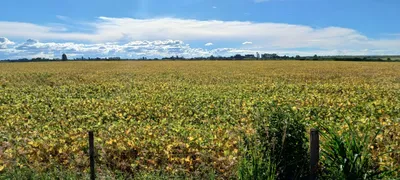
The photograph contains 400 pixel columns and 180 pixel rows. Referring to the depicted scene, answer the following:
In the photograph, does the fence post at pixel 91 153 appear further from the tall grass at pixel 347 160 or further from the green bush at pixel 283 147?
the tall grass at pixel 347 160

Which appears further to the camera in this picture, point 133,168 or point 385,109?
point 385,109

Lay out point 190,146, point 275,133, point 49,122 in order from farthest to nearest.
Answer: point 49,122 → point 190,146 → point 275,133

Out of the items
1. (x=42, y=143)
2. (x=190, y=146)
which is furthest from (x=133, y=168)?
(x=42, y=143)

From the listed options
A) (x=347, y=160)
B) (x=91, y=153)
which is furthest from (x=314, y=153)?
(x=91, y=153)

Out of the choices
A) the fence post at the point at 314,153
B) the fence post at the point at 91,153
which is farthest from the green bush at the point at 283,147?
the fence post at the point at 91,153

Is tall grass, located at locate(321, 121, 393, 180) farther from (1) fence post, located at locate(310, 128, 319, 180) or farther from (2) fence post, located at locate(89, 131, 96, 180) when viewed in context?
(2) fence post, located at locate(89, 131, 96, 180)

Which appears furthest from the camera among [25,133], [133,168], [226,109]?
[226,109]

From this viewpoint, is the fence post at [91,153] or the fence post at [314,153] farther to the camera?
the fence post at [91,153]

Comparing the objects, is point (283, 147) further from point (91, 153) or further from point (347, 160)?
point (91, 153)

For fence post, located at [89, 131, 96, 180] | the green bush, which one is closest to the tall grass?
the green bush

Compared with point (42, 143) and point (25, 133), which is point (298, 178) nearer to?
point (42, 143)

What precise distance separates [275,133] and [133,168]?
236cm

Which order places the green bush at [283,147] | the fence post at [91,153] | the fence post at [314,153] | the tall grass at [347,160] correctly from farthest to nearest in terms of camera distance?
the fence post at [91,153] → the green bush at [283,147] → the fence post at [314,153] → the tall grass at [347,160]

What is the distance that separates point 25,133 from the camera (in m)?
7.34
